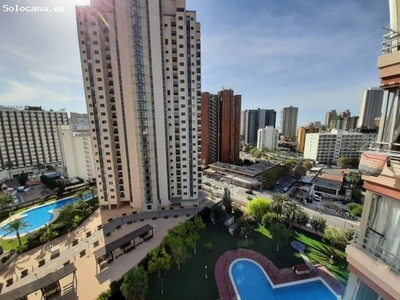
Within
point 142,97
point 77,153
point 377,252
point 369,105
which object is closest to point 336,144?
point 369,105

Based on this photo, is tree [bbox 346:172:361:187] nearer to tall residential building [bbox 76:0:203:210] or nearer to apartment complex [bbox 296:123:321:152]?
tall residential building [bbox 76:0:203:210]

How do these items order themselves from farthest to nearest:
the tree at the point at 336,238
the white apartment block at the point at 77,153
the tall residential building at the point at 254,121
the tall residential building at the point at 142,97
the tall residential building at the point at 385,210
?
1. the tall residential building at the point at 254,121
2. the white apartment block at the point at 77,153
3. the tall residential building at the point at 142,97
4. the tree at the point at 336,238
5. the tall residential building at the point at 385,210

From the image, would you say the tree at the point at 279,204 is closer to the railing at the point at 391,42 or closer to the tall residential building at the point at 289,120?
the railing at the point at 391,42

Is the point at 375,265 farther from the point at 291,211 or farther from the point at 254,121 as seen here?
the point at 254,121

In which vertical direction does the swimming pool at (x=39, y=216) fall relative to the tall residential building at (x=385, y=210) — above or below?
below

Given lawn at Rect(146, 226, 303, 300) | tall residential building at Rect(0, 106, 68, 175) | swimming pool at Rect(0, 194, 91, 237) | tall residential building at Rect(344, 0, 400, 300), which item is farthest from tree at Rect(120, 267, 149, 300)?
tall residential building at Rect(0, 106, 68, 175)

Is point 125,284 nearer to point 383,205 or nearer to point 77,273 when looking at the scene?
point 77,273

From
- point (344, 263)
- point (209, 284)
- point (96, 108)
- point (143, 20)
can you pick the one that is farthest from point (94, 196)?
point (344, 263)

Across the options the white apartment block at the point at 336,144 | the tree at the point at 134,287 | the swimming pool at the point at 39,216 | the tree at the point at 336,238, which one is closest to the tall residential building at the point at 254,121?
the white apartment block at the point at 336,144
